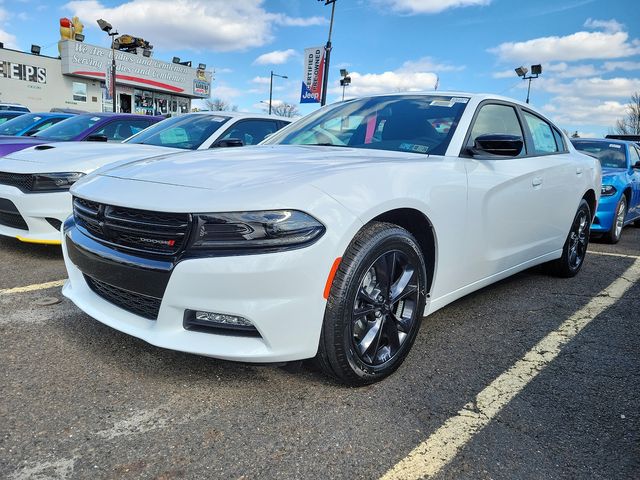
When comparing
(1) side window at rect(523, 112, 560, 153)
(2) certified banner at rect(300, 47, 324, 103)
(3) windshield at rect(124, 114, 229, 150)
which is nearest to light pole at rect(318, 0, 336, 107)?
(2) certified banner at rect(300, 47, 324, 103)

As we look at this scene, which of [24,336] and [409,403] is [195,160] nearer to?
[24,336]

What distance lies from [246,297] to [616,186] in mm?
6548

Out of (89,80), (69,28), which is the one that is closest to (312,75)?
(69,28)

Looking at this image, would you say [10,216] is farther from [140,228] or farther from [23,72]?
[23,72]

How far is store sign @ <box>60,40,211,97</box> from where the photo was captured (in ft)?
127

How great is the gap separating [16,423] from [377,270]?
1.61 metres

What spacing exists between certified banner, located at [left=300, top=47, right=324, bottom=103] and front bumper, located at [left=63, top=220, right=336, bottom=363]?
15.3 meters

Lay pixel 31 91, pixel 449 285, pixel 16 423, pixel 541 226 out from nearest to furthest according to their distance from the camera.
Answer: pixel 16 423 → pixel 449 285 → pixel 541 226 → pixel 31 91

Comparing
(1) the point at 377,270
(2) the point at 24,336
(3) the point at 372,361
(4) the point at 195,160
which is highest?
(4) the point at 195,160

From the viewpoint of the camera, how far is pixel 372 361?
7.93 feet

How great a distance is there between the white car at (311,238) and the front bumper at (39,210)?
189 centimetres

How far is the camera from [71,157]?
4.66m

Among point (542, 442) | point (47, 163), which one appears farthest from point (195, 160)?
point (47, 163)

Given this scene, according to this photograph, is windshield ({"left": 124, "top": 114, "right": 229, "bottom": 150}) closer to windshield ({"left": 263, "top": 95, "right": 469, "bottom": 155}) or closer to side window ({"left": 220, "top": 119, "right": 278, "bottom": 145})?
side window ({"left": 220, "top": 119, "right": 278, "bottom": 145})
